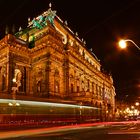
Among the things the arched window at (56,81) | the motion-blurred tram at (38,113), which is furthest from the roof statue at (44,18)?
the motion-blurred tram at (38,113)

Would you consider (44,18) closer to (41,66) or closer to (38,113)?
(41,66)

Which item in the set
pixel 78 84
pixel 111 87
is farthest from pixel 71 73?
pixel 111 87

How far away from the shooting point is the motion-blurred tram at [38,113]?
1080 inches

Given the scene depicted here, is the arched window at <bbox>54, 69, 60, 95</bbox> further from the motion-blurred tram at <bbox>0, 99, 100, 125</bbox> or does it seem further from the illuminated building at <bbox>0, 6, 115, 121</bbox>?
the motion-blurred tram at <bbox>0, 99, 100, 125</bbox>

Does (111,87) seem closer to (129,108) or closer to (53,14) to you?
(129,108)

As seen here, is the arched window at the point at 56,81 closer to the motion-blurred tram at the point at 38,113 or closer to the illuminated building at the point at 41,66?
the illuminated building at the point at 41,66

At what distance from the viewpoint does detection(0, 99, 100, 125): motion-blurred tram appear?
27438 millimetres

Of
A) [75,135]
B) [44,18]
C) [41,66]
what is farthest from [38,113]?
[44,18]

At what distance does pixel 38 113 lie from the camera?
3092 centimetres

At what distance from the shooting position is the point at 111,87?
107 m

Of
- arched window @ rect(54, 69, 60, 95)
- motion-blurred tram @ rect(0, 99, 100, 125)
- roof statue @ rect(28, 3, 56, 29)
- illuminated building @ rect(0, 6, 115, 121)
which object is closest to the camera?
motion-blurred tram @ rect(0, 99, 100, 125)

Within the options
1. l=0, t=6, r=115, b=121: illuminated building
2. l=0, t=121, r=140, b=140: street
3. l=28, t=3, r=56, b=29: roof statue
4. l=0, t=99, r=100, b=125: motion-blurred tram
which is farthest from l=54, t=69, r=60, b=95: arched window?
l=0, t=121, r=140, b=140: street

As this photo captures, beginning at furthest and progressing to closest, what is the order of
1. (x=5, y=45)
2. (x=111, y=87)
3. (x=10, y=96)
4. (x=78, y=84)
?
(x=111, y=87) < (x=78, y=84) < (x=5, y=45) < (x=10, y=96)

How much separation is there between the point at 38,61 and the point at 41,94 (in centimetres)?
699
